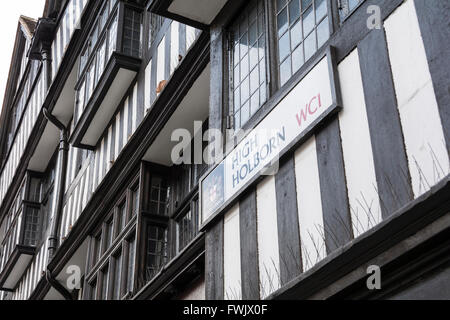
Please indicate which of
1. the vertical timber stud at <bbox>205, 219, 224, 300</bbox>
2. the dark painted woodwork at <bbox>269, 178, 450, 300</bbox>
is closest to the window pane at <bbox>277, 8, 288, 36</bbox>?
the vertical timber stud at <bbox>205, 219, 224, 300</bbox>

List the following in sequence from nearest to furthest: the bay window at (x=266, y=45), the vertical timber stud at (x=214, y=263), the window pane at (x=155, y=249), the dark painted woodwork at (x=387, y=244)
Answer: the dark painted woodwork at (x=387, y=244) → the bay window at (x=266, y=45) → the vertical timber stud at (x=214, y=263) → the window pane at (x=155, y=249)

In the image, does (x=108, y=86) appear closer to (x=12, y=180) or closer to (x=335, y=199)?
(x=335, y=199)

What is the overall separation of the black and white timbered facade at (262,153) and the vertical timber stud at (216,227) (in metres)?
0.02

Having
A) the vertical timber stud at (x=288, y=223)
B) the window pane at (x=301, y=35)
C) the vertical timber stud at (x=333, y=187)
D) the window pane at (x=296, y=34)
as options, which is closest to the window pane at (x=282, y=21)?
the window pane at (x=301, y=35)

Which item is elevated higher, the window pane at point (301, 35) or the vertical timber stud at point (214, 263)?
the window pane at point (301, 35)

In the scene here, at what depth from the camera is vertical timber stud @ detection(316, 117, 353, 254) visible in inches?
187

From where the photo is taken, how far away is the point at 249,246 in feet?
19.4

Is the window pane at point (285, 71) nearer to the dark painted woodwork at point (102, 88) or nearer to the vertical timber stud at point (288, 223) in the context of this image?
the vertical timber stud at point (288, 223)

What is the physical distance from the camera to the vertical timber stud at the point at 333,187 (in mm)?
4746

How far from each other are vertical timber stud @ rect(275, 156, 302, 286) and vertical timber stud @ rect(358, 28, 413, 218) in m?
1.00

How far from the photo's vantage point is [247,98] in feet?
22.3

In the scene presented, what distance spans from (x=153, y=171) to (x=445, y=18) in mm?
6323

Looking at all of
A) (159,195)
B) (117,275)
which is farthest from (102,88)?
(117,275)

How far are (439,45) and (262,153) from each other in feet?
6.76
